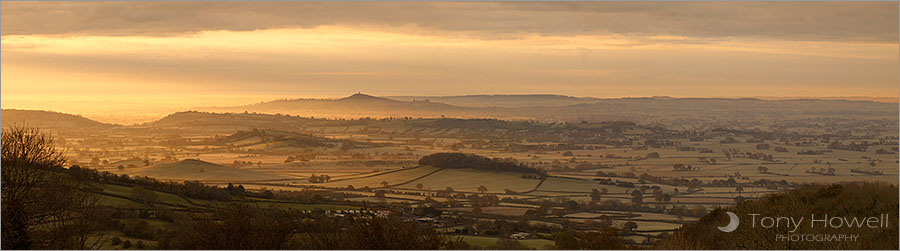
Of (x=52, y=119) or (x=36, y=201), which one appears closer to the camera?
(x=36, y=201)

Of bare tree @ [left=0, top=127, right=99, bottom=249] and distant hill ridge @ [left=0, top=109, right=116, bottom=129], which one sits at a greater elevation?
distant hill ridge @ [left=0, top=109, right=116, bottom=129]

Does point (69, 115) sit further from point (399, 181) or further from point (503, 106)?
point (503, 106)

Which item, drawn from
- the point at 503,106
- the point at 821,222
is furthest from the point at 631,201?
the point at 503,106

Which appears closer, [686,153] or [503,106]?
[686,153]

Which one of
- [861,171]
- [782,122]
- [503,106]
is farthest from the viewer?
[503,106]

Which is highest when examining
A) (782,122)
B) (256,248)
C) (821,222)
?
(782,122)

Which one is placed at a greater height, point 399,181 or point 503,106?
point 503,106

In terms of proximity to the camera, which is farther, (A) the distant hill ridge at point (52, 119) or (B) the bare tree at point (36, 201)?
(A) the distant hill ridge at point (52, 119)

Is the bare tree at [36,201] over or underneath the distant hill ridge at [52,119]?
underneath

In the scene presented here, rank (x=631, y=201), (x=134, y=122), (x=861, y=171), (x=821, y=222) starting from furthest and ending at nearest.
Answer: (x=134, y=122) → (x=861, y=171) → (x=631, y=201) → (x=821, y=222)

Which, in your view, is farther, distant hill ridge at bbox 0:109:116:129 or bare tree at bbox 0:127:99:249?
distant hill ridge at bbox 0:109:116:129

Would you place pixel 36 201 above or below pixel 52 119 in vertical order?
below
